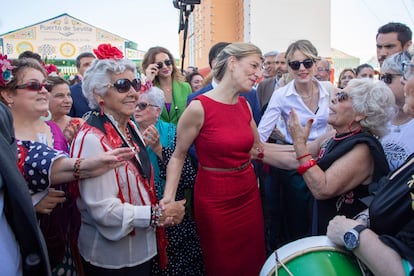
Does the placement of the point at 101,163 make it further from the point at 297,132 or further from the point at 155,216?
the point at 297,132

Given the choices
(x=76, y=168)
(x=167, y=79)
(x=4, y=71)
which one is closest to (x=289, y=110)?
(x=167, y=79)

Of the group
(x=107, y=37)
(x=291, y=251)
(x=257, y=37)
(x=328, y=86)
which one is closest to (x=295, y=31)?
(x=257, y=37)

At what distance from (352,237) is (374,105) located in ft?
3.14

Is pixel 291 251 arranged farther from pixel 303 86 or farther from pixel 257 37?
pixel 257 37

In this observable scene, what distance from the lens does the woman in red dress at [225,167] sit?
246cm

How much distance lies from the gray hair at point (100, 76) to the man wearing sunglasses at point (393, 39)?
10.4 ft

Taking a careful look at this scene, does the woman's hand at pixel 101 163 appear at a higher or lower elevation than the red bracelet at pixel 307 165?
higher

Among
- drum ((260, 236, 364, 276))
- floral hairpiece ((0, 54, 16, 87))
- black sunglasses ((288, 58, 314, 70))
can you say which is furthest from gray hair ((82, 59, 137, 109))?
black sunglasses ((288, 58, 314, 70))

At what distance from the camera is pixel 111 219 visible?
177 centimetres

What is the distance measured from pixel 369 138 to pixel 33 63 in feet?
7.32

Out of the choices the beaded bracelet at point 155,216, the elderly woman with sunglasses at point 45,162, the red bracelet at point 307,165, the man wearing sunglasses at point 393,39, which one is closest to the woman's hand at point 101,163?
the elderly woman with sunglasses at point 45,162

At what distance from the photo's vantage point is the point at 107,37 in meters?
20.0

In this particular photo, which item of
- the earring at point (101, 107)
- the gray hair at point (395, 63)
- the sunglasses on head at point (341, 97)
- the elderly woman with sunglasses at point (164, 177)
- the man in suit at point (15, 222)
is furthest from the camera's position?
the elderly woman with sunglasses at point (164, 177)

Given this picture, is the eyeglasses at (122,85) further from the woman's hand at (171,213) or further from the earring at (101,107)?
the woman's hand at (171,213)
